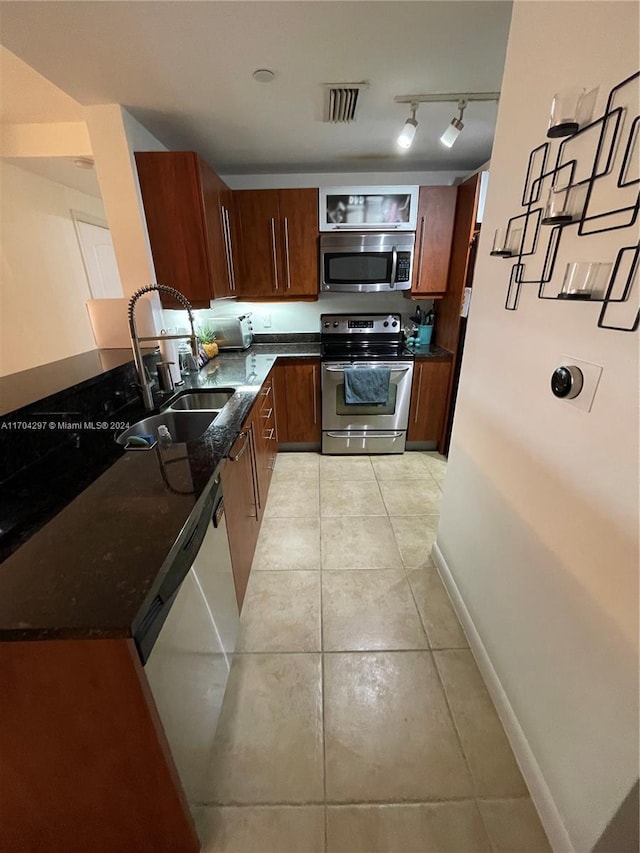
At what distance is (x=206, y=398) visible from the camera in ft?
6.50

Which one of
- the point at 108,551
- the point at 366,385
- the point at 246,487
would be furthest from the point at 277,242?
the point at 108,551

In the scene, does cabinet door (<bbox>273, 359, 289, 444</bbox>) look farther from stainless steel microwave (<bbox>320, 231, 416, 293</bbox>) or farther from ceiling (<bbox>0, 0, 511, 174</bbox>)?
ceiling (<bbox>0, 0, 511, 174</bbox>)

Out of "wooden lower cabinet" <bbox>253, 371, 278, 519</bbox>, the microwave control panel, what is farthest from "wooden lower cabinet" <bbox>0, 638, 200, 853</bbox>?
the microwave control panel

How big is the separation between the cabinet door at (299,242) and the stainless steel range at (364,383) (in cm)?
37

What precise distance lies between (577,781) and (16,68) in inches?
137

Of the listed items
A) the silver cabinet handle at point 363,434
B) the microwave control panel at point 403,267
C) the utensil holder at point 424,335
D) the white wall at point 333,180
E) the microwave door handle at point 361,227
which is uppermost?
the white wall at point 333,180

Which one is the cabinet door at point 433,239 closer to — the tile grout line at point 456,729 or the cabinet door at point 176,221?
the cabinet door at point 176,221

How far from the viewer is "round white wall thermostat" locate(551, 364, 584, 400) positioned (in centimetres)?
82

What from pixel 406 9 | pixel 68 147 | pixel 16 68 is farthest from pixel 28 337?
pixel 406 9

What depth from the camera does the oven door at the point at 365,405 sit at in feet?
9.04

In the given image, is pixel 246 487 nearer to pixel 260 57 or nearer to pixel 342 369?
pixel 342 369

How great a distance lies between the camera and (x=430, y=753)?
110cm

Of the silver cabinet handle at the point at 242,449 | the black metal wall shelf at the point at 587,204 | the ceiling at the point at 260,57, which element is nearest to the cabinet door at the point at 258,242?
the ceiling at the point at 260,57

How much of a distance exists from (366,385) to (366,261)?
1023 millimetres
